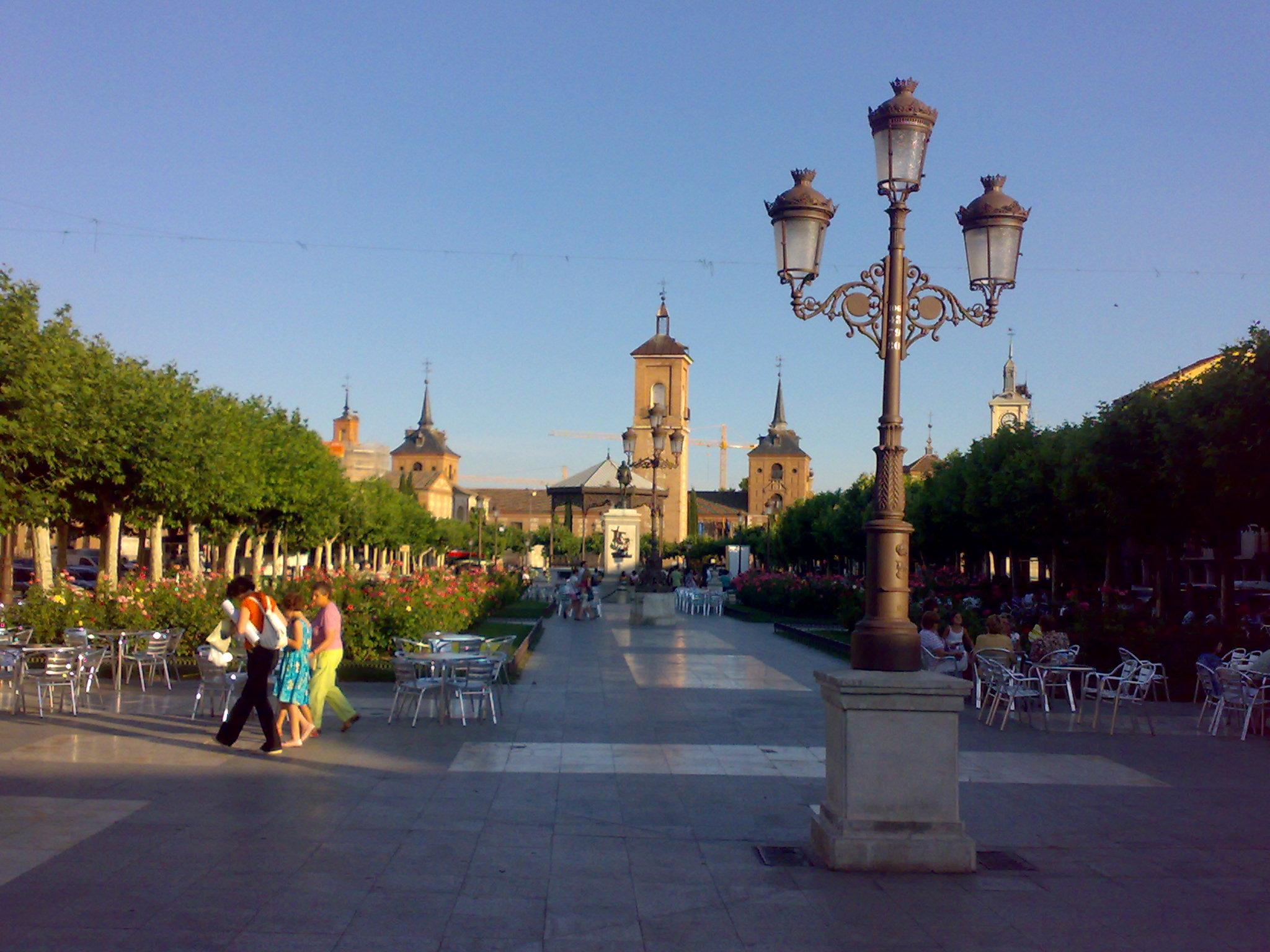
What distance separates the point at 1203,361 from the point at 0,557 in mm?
50280

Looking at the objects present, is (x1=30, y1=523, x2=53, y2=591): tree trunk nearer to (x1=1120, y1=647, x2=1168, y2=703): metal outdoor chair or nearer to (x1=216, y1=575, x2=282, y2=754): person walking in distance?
(x1=216, y1=575, x2=282, y2=754): person walking in distance

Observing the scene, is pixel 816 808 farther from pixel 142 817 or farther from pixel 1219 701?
pixel 1219 701

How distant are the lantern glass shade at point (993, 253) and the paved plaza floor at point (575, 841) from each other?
3.75m

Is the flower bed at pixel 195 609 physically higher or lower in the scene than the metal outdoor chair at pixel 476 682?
higher

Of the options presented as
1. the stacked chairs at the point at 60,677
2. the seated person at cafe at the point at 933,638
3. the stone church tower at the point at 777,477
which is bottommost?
the stacked chairs at the point at 60,677

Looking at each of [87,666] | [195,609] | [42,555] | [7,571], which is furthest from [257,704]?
[7,571]

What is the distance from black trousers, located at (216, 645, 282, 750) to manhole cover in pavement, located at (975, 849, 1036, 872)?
5943 mm

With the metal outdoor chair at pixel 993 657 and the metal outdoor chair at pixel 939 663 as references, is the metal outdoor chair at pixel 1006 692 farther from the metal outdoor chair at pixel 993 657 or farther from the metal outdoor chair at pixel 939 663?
the metal outdoor chair at pixel 939 663

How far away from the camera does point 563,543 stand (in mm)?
108250

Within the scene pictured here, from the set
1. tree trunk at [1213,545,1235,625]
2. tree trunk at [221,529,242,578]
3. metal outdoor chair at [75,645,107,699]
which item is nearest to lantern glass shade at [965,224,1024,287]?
metal outdoor chair at [75,645,107,699]

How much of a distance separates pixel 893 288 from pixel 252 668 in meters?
6.39

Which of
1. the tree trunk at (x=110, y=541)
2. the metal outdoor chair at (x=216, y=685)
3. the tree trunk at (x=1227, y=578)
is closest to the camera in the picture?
the metal outdoor chair at (x=216, y=685)

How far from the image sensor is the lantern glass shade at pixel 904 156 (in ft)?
25.1

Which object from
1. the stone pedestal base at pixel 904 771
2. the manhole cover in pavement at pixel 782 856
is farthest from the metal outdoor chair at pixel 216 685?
the stone pedestal base at pixel 904 771
